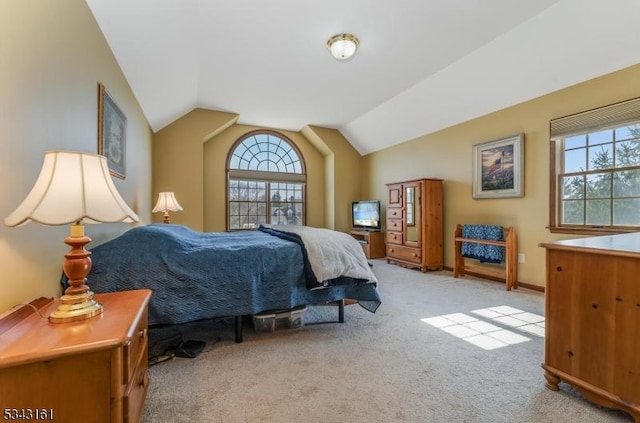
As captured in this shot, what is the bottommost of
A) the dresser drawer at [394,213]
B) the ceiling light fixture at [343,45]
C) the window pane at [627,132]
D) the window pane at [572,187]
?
the dresser drawer at [394,213]

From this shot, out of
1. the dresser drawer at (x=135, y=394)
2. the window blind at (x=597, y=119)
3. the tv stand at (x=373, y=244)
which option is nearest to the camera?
the dresser drawer at (x=135, y=394)

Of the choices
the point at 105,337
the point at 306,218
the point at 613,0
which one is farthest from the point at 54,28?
the point at 306,218

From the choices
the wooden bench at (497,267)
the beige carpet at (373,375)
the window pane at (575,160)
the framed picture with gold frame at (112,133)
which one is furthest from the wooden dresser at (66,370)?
the window pane at (575,160)

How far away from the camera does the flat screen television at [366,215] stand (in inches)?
241

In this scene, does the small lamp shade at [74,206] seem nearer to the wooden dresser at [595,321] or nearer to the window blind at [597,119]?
the wooden dresser at [595,321]

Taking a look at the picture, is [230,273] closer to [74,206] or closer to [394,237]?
[74,206]

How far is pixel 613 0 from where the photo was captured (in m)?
2.45

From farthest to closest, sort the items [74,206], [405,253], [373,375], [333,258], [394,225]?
[394,225] → [405,253] → [333,258] → [373,375] → [74,206]

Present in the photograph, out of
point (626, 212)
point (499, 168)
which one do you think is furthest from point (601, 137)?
point (499, 168)

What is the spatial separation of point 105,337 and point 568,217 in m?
4.38

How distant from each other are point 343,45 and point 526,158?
2762 mm

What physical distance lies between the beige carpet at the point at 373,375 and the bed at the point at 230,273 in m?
0.29

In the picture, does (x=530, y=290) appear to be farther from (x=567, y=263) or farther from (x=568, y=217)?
→ (x=567, y=263)

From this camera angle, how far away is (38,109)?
4.45 ft
